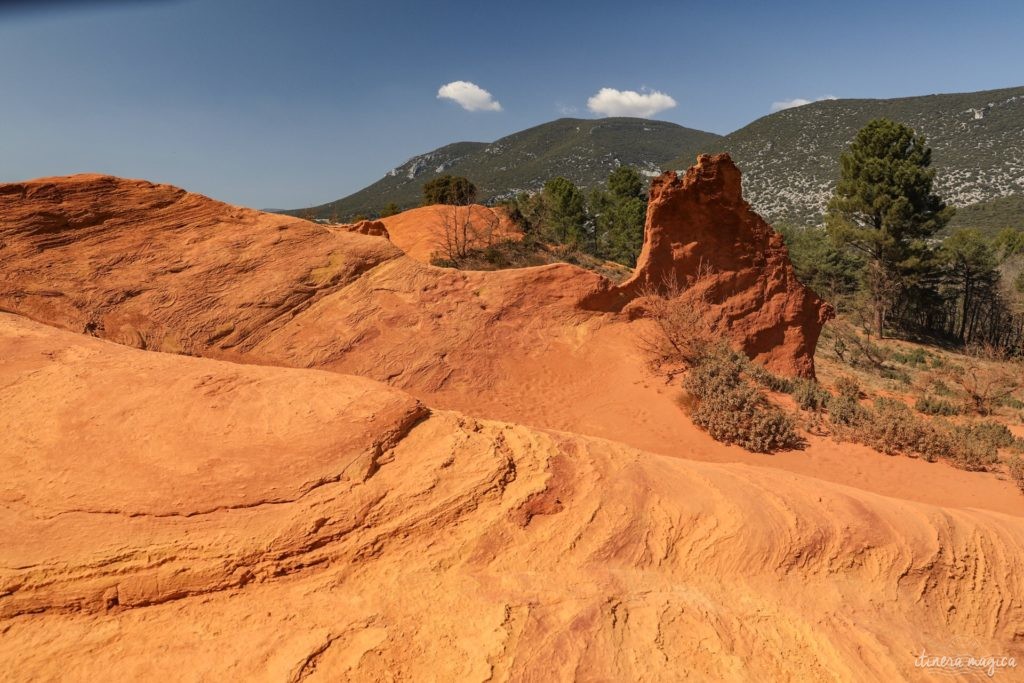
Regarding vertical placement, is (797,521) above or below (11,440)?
below

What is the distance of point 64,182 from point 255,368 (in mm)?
7467

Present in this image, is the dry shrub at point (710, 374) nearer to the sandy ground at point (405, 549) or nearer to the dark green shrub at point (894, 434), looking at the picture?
the dark green shrub at point (894, 434)

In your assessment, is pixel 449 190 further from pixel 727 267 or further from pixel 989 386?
pixel 989 386

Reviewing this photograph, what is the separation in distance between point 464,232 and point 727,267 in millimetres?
10497

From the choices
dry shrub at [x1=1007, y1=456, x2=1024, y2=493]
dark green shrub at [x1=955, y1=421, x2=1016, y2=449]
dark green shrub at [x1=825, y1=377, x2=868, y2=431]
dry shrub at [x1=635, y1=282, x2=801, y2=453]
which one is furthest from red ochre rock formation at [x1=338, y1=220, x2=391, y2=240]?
dry shrub at [x1=1007, y1=456, x2=1024, y2=493]

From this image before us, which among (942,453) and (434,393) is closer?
(942,453)

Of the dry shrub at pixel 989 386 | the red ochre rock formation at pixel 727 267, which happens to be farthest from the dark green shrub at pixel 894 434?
the dry shrub at pixel 989 386

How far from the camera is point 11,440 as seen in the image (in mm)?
3557

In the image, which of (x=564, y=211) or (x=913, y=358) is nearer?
(x=913, y=358)

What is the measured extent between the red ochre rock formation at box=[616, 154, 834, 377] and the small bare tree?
361 inches

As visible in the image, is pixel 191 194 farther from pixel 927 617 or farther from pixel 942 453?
pixel 942 453

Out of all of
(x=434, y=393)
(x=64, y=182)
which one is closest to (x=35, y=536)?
(x=434, y=393)

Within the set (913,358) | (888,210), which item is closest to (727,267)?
(913,358)

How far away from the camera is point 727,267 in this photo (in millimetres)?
12445
